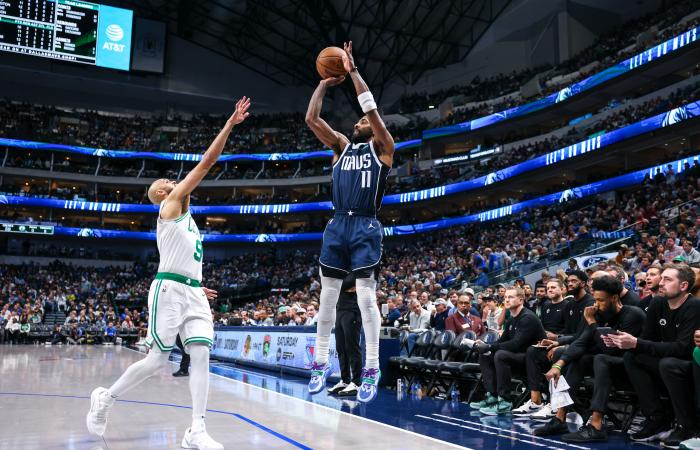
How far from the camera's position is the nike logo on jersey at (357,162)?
197 inches

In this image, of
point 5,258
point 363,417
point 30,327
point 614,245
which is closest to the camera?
point 363,417

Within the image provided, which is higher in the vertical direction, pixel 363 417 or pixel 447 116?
pixel 447 116

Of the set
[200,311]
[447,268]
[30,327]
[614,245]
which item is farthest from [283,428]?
[30,327]

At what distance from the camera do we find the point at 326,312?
198 inches

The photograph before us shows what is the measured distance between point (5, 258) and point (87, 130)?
1192 cm

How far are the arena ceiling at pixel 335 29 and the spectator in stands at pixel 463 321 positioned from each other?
32113 millimetres

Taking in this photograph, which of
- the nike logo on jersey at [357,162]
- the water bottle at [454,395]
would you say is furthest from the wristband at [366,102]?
the water bottle at [454,395]

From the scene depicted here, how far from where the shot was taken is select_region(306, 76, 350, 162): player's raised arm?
5.02 meters

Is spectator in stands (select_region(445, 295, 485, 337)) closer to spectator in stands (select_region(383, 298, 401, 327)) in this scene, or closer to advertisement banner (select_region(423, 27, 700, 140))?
spectator in stands (select_region(383, 298, 401, 327))

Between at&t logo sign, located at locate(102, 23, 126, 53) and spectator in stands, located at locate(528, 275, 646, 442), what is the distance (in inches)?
1639

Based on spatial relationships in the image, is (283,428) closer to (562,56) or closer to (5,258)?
(562,56)

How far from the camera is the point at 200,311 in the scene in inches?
181

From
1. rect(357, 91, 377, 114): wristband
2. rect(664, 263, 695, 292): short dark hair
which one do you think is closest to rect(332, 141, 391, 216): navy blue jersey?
rect(357, 91, 377, 114): wristband

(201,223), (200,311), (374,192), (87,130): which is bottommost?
(200,311)
